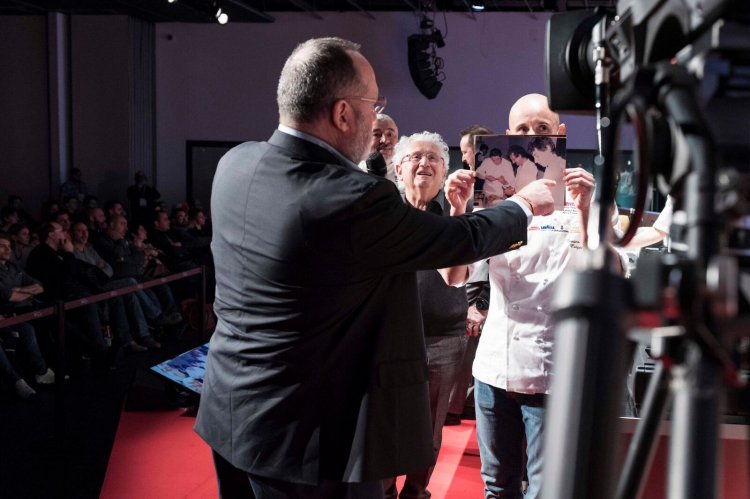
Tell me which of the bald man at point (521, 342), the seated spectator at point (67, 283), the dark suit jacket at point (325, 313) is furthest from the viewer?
the seated spectator at point (67, 283)

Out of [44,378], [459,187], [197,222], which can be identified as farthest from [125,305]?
[459,187]

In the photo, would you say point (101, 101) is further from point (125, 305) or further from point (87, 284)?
point (87, 284)

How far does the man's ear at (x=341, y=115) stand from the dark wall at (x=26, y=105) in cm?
1091

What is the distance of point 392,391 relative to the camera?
1429 millimetres

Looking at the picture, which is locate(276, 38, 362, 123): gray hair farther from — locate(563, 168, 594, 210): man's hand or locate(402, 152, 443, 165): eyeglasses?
locate(402, 152, 443, 165): eyeglasses

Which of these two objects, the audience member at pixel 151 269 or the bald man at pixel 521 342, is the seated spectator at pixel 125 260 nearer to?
the audience member at pixel 151 269

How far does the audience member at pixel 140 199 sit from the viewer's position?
1031cm

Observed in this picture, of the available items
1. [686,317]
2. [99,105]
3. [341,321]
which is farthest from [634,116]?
[99,105]

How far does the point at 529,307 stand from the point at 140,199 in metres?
9.31

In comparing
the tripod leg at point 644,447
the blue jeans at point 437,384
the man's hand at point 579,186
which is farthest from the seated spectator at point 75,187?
the tripod leg at point 644,447

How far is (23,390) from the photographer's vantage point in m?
4.70

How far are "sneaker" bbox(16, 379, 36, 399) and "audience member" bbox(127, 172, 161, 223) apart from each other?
5.65 metres

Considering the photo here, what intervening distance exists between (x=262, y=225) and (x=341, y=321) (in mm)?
246

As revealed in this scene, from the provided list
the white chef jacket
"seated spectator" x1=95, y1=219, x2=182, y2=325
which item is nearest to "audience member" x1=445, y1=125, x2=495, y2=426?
the white chef jacket
